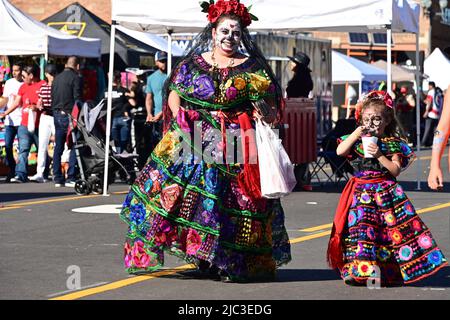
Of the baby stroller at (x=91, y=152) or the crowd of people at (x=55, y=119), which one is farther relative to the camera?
the crowd of people at (x=55, y=119)

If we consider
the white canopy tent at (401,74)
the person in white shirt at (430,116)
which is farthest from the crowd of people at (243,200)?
the white canopy tent at (401,74)

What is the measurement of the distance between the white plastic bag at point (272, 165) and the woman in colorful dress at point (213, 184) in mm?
78

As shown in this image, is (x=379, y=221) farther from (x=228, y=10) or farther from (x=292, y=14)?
(x=292, y=14)

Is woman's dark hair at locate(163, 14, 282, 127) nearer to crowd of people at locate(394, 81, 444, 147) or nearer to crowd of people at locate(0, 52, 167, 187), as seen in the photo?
crowd of people at locate(0, 52, 167, 187)

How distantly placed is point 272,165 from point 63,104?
9743mm

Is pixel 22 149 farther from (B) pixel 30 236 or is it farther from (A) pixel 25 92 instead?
(B) pixel 30 236

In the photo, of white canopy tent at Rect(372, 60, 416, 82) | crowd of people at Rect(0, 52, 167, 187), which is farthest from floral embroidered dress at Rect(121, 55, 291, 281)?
white canopy tent at Rect(372, 60, 416, 82)

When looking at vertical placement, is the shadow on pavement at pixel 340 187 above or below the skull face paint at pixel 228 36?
below

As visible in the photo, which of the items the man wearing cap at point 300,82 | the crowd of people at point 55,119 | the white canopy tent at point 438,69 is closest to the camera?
the crowd of people at point 55,119

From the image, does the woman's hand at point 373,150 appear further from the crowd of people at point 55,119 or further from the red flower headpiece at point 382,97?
the crowd of people at point 55,119

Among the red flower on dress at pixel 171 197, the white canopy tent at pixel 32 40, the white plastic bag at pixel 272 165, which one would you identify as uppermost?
the white canopy tent at pixel 32 40

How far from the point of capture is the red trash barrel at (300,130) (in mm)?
17578

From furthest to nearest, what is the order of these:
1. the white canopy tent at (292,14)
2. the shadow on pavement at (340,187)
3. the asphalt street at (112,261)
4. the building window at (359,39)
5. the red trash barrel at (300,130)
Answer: the building window at (359,39), the shadow on pavement at (340,187), the red trash barrel at (300,130), the white canopy tent at (292,14), the asphalt street at (112,261)

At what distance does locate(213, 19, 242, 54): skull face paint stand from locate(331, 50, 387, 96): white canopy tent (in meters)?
27.6
